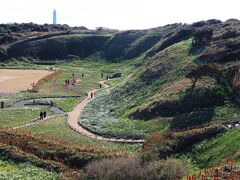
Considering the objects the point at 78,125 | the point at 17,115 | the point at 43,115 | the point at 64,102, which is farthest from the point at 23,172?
the point at 64,102

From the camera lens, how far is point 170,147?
41.1 m

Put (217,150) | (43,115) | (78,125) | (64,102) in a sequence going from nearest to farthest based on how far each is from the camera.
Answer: (217,150) < (78,125) < (43,115) < (64,102)

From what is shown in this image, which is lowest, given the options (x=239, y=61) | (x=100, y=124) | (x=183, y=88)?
(x=100, y=124)

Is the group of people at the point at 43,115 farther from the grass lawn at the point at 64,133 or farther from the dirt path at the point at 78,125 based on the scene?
the dirt path at the point at 78,125

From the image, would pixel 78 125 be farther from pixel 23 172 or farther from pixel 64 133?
pixel 23 172

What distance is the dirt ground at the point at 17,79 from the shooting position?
344 feet

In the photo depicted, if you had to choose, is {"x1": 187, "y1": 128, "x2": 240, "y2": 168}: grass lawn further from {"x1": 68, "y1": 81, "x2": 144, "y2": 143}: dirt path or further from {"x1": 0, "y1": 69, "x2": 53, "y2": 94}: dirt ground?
{"x1": 0, "y1": 69, "x2": 53, "y2": 94}: dirt ground

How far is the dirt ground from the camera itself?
344 ft

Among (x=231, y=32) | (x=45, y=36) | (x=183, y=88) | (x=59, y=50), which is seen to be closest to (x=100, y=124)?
(x=183, y=88)

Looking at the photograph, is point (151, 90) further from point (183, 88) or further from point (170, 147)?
point (170, 147)

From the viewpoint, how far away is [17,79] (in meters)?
120

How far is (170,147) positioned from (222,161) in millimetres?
7313

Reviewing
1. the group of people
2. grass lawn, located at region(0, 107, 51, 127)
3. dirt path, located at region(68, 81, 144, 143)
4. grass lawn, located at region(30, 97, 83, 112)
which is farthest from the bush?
grass lawn, located at region(30, 97, 83, 112)

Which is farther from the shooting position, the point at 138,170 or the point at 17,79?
the point at 17,79
